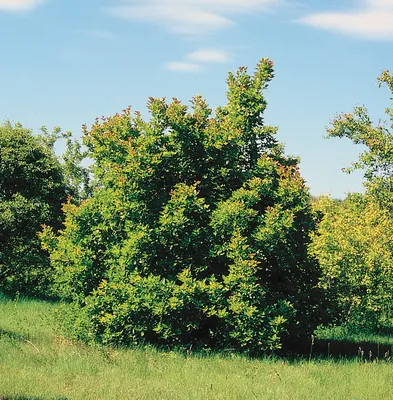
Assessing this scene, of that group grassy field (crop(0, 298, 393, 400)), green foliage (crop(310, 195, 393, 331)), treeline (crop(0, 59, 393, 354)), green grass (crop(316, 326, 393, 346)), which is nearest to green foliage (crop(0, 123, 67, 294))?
treeline (crop(0, 59, 393, 354))

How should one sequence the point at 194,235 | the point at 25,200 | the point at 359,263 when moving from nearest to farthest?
the point at 194,235
the point at 359,263
the point at 25,200

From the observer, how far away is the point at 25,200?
25328 millimetres

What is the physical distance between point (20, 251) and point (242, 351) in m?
14.7

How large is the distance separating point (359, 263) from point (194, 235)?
905cm

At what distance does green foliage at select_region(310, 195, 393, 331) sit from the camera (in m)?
21.2

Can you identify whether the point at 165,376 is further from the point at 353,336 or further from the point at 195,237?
the point at 353,336

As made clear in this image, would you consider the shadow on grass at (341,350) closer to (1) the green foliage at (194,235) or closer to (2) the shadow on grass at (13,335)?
(1) the green foliage at (194,235)

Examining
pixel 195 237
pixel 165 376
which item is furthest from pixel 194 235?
pixel 165 376

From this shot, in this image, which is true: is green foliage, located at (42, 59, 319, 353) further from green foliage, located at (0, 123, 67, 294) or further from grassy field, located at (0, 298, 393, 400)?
green foliage, located at (0, 123, 67, 294)

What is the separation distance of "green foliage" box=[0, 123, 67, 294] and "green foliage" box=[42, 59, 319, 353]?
9.43 meters

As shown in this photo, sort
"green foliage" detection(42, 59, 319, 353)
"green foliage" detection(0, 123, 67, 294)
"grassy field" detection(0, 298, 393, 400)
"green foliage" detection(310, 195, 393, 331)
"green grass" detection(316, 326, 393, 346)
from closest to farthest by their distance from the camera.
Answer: "grassy field" detection(0, 298, 393, 400) → "green foliage" detection(42, 59, 319, 353) → "green grass" detection(316, 326, 393, 346) → "green foliage" detection(310, 195, 393, 331) → "green foliage" detection(0, 123, 67, 294)

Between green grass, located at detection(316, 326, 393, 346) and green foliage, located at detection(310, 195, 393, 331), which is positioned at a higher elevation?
green foliage, located at detection(310, 195, 393, 331)

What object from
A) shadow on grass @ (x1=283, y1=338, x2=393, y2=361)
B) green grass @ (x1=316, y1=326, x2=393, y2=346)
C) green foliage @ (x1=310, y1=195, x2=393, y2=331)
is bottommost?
green grass @ (x1=316, y1=326, x2=393, y2=346)

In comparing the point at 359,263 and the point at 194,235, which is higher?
the point at 194,235
